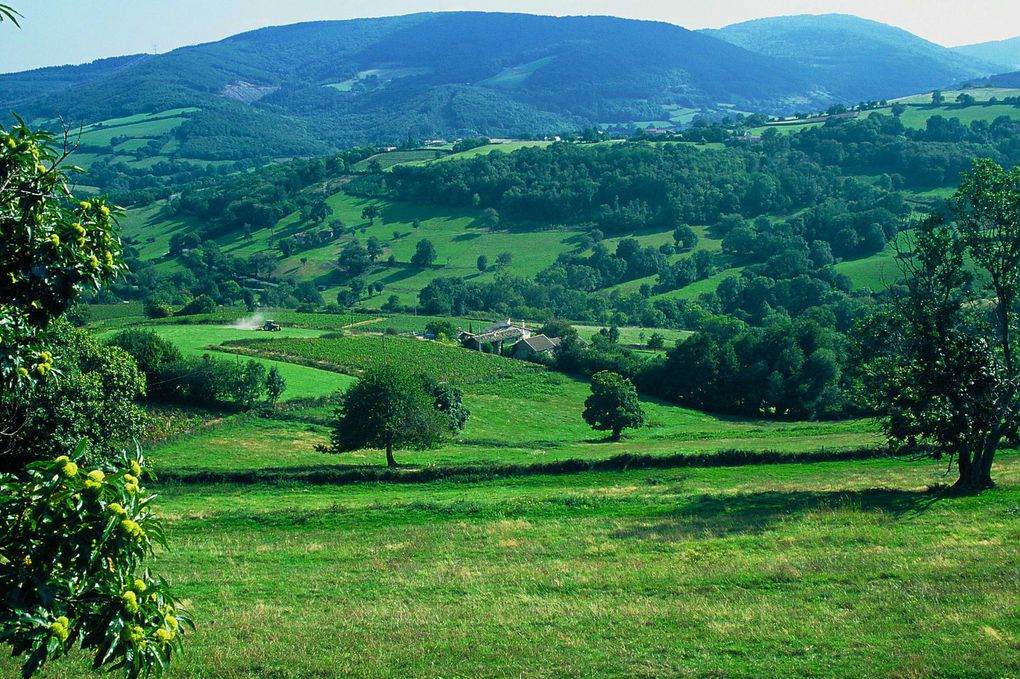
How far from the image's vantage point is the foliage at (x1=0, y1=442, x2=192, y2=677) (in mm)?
7535

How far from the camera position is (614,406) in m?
58.1

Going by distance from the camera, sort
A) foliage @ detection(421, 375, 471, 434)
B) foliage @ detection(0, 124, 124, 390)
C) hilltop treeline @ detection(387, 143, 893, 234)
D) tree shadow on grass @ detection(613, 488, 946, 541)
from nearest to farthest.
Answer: foliage @ detection(0, 124, 124, 390), tree shadow on grass @ detection(613, 488, 946, 541), foliage @ detection(421, 375, 471, 434), hilltop treeline @ detection(387, 143, 893, 234)

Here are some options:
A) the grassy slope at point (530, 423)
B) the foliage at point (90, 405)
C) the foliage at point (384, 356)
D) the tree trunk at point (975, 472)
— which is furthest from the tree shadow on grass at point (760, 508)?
the foliage at point (384, 356)

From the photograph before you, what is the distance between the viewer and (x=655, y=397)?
76375mm

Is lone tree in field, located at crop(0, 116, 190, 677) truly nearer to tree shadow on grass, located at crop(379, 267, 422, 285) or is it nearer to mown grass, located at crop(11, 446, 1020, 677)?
mown grass, located at crop(11, 446, 1020, 677)

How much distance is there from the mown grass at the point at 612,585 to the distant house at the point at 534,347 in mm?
57971

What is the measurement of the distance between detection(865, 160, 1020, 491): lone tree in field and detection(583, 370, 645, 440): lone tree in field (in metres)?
31.6

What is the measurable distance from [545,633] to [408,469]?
2364 cm

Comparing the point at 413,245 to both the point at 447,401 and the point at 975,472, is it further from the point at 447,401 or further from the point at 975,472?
the point at 975,472

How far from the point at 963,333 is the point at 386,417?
2746 cm

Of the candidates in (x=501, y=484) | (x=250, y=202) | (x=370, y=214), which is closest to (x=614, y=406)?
(x=501, y=484)

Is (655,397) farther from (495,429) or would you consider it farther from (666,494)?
(666,494)

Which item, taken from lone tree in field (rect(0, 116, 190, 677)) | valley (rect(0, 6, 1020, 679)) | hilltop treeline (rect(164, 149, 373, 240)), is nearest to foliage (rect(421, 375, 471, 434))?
valley (rect(0, 6, 1020, 679))

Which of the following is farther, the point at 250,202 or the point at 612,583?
the point at 250,202
